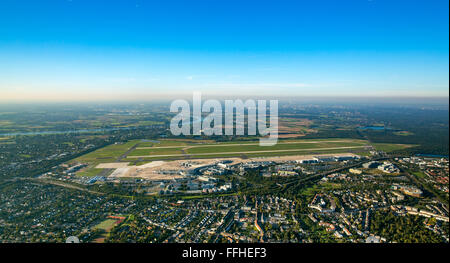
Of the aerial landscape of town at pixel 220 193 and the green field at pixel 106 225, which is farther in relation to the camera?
the green field at pixel 106 225

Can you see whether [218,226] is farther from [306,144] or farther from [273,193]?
[306,144]

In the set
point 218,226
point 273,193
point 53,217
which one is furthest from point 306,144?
point 53,217

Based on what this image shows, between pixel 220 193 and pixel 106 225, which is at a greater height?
pixel 220 193

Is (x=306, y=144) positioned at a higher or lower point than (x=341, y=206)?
higher

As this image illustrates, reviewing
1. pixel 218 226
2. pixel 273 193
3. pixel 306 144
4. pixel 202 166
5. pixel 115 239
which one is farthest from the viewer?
pixel 306 144

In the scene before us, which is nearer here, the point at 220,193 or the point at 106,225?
the point at 106,225

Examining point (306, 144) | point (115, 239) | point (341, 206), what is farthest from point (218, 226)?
point (306, 144)

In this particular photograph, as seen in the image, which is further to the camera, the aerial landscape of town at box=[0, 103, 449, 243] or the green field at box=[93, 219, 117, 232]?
the green field at box=[93, 219, 117, 232]
